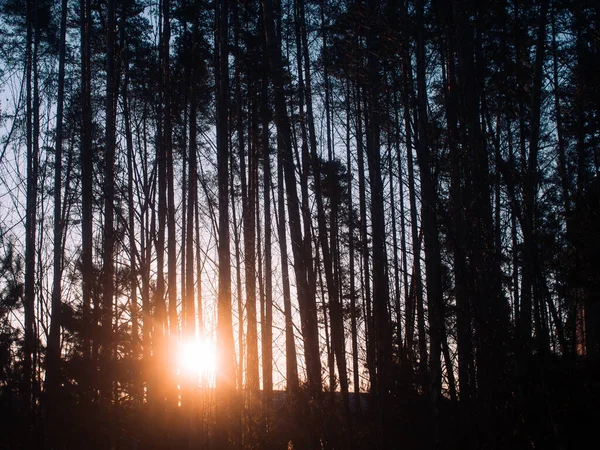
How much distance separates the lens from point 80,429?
781cm

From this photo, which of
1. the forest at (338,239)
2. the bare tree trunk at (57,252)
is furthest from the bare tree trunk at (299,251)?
the bare tree trunk at (57,252)

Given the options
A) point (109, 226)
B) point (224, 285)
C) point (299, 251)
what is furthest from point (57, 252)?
point (299, 251)

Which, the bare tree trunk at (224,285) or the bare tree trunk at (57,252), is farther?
the bare tree trunk at (224,285)

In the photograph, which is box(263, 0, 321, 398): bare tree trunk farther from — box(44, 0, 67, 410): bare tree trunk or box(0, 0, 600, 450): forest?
box(44, 0, 67, 410): bare tree trunk

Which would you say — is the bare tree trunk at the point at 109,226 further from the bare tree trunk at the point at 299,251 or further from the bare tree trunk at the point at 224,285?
the bare tree trunk at the point at 299,251

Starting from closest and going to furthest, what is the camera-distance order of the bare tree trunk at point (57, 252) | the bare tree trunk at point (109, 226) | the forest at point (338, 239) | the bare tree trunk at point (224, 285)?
1. the forest at point (338, 239)
2. the bare tree trunk at point (109, 226)
3. the bare tree trunk at point (57, 252)
4. the bare tree trunk at point (224, 285)

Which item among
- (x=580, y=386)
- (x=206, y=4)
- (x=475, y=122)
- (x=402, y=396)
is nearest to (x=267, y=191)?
(x=206, y=4)

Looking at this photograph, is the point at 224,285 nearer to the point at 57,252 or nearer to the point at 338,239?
the point at 338,239

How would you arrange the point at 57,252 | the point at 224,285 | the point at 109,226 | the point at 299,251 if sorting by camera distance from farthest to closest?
the point at 57,252
the point at 224,285
the point at 109,226
the point at 299,251

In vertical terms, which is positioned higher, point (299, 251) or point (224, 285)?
point (299, 251)

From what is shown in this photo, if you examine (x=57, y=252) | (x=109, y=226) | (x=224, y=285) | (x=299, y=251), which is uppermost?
(x=57, y=252)

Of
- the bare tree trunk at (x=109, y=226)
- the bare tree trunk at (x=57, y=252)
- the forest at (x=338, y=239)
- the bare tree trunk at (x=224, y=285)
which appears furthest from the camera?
the bare tree trunk at (x=224, y=285)

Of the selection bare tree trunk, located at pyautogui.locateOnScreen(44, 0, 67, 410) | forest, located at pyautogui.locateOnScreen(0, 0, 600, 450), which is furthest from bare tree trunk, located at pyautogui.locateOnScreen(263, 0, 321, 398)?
bare tree trunk, located at pyautogui.locateOnScreen(44, 0, 67, 410)

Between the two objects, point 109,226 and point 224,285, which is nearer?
point 109,226
